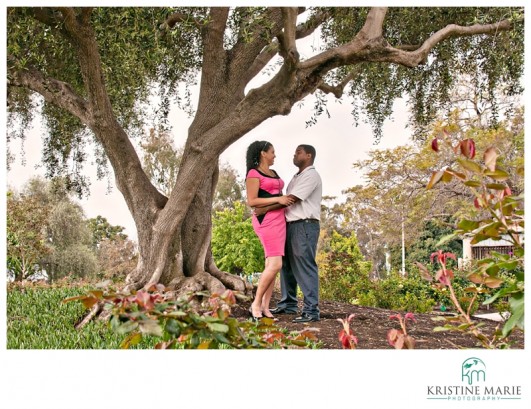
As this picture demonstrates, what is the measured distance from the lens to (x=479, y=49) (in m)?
10.6

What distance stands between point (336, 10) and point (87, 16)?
12.8 ft

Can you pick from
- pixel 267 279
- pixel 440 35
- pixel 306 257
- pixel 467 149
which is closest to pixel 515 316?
pixel 467 149

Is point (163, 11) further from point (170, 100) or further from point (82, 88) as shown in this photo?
point (82, 88)

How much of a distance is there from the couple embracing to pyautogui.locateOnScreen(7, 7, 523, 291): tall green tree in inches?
34.1

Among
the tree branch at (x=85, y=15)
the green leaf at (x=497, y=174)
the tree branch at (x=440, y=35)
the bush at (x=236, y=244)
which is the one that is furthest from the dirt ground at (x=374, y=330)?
the bush at (x=236, y=244)

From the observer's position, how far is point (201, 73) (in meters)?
9.30

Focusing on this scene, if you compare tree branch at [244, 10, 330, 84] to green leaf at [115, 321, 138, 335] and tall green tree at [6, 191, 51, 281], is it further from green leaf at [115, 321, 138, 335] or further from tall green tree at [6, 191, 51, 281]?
green leaf at [115, 321, 138, 335]

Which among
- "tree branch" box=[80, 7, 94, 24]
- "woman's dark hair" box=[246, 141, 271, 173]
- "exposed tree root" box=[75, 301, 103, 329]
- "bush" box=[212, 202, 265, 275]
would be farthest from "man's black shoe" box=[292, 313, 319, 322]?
"bush" box=[212, 202, 265, 275]

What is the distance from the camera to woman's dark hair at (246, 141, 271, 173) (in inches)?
299

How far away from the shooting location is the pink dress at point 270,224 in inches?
291

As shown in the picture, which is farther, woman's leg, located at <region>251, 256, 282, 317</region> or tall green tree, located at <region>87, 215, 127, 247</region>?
tall green tree, located at <region>87, 215, 127, 247</region>
